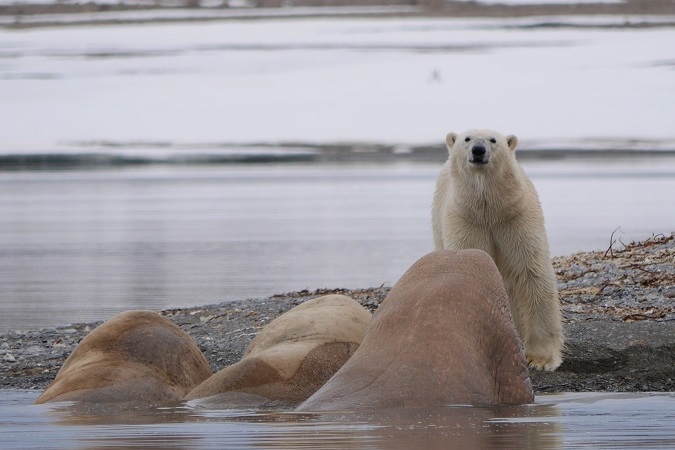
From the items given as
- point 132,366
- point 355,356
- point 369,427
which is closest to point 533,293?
point 355,356

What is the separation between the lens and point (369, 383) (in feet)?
21.0

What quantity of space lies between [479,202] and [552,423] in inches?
108

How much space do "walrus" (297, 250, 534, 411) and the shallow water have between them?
11cm

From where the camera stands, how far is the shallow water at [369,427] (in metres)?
5.48

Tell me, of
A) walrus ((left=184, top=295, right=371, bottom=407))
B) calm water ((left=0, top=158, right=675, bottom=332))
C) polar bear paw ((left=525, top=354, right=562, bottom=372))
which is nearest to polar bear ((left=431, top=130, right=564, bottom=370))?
polar bear paw ((left=525, top=354, right=562, bottom=372))

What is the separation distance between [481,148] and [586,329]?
1356mm

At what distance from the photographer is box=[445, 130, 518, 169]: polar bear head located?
852 centimetres

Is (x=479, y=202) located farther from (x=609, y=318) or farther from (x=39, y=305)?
(x=39, y=305)

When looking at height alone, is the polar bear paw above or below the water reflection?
below

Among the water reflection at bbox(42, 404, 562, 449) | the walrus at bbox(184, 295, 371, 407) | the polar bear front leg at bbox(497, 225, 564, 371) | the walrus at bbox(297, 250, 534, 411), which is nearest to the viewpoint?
the water reflection at bbox(42, 404, 562, 449)

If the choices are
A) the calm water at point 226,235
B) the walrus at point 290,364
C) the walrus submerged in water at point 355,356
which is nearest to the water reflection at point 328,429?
the walrus submerged in water at point 355,356

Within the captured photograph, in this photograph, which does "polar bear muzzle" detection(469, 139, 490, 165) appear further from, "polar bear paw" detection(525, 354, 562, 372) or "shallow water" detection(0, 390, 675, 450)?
"shallow water" detection(0, 390, 675, 450)

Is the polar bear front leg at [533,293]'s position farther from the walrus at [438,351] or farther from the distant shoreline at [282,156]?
the distant shoreline at [282,156]

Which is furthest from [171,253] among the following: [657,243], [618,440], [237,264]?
[618,440]
